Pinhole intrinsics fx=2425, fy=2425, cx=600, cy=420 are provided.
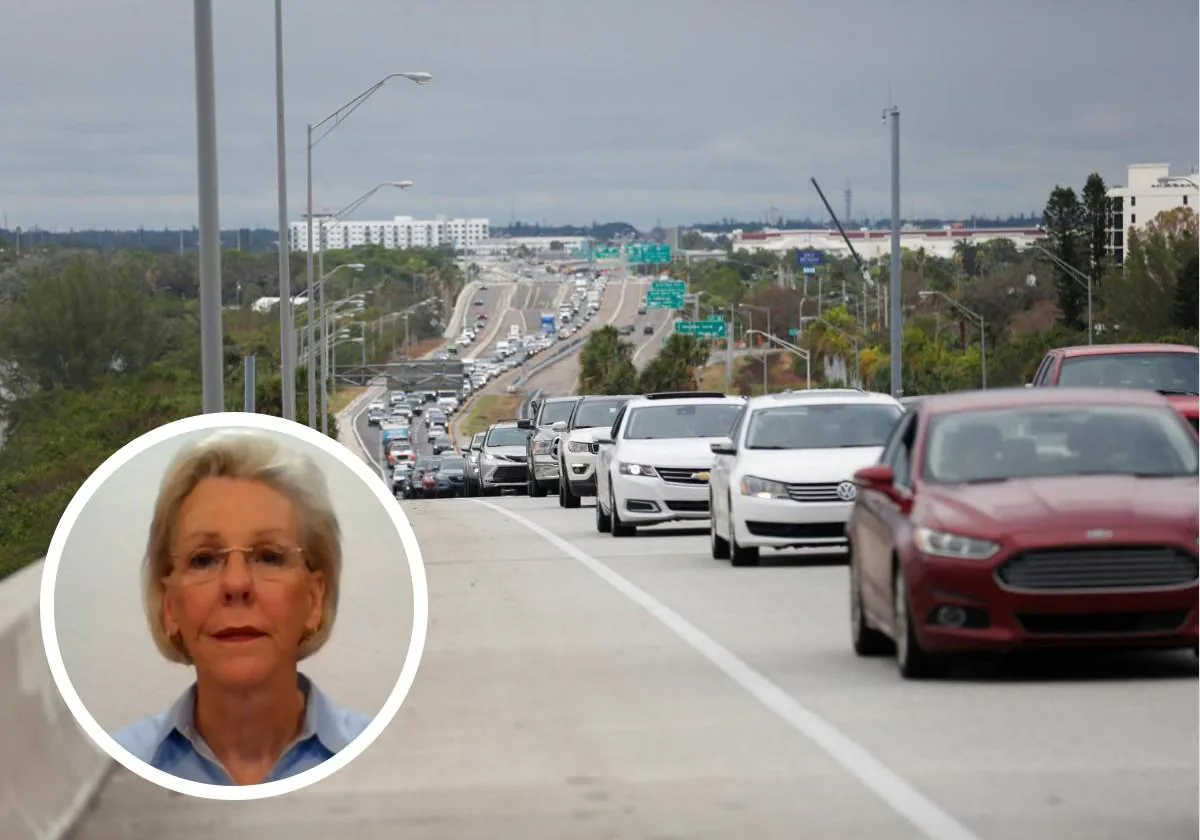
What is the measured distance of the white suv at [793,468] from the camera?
2206cm

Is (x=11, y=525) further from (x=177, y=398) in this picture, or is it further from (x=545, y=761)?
(x=545, y=761)

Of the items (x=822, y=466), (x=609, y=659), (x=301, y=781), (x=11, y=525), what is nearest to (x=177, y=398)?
(x=11, y=525)

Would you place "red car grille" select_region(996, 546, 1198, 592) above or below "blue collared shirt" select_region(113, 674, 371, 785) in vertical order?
below

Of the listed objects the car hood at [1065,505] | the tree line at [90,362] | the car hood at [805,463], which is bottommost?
the tree line at [90,362]

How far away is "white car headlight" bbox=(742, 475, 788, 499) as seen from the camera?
72.2 feet

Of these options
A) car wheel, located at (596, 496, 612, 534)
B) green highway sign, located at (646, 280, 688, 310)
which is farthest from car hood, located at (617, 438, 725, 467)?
green highway sign, located at (646, 280, 688, 310)

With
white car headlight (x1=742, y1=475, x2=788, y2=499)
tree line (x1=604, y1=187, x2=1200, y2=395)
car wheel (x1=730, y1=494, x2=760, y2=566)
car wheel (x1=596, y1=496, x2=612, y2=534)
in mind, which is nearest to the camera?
white car headlight (x1=742, y1=475, x2=788, y2=499)

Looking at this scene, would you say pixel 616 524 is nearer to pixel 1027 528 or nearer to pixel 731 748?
pixel 1027 528

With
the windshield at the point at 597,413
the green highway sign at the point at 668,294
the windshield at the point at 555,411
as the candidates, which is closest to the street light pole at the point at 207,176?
the windshield at the point at 597,413

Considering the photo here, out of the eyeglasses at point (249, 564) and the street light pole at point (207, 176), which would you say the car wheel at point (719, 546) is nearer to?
the street light pole at point (207, 176)

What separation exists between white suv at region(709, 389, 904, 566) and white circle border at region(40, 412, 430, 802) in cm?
1718

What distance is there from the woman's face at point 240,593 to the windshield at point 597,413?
37.1 m

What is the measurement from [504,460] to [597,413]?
13833mm

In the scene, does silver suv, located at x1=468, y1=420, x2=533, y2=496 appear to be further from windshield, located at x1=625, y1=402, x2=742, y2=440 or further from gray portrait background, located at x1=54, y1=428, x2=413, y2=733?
gray portrait background, located at x1=54, y1=428, x2=413, y2=733
